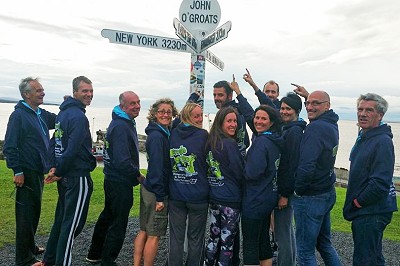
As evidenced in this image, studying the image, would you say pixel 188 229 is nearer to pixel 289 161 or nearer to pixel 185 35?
pixel 289 161

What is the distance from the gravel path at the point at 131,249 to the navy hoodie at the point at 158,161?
1536 mm

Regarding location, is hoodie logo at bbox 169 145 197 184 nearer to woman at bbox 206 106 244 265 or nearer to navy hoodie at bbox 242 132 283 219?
woman at bbox 206 106 244 265

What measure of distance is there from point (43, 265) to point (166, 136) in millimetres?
2257

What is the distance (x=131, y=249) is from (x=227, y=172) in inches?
101

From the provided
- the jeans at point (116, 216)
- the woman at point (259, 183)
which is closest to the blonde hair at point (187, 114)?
the woman at point (259, 183)

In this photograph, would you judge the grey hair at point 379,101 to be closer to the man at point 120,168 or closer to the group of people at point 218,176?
the group of people at point 218,176

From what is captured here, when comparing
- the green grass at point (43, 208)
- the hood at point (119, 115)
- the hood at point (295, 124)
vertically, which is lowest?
the green grass at point (43, 208)

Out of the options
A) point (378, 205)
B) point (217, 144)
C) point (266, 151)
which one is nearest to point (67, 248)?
point (217, 144)

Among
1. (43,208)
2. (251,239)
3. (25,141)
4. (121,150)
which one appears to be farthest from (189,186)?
(43,208)

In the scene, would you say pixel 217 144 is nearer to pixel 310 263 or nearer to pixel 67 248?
pixel 310 263

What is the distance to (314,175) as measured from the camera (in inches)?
166

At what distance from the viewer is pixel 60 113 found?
4727mm

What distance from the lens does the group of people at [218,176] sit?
155 inches

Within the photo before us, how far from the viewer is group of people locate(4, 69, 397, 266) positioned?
155 inches
